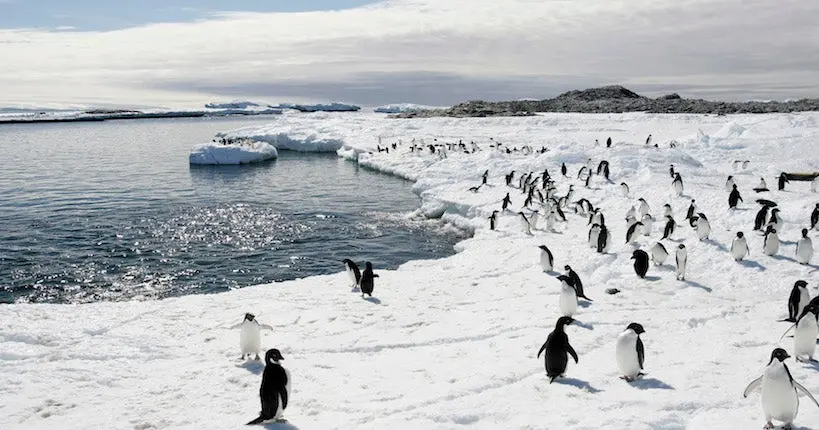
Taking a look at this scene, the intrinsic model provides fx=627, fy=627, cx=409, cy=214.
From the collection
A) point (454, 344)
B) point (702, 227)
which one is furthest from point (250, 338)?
point (702, 227)

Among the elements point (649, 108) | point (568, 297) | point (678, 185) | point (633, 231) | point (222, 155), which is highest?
point (649, 108)

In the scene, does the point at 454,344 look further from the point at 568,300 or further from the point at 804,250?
the point at 804,250

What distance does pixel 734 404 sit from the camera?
21.8 feet

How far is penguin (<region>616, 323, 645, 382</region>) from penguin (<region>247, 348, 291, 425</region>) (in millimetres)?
3887

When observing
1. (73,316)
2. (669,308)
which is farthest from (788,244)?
(73,316)

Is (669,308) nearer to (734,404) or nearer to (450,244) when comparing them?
(734,404)

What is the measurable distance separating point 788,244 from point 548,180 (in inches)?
427

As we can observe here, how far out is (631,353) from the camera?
24.0 feet

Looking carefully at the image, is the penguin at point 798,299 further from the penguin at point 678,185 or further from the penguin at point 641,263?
the penguin at point 678,185

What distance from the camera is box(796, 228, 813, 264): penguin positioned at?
11836 millimetres

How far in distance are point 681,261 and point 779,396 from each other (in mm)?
6240

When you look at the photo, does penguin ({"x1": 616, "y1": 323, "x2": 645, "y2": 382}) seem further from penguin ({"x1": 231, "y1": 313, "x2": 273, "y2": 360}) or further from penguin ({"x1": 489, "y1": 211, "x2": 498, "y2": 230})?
penguin ({"x1": 489, "y1": 211, "x2": 498, "y2": 230})

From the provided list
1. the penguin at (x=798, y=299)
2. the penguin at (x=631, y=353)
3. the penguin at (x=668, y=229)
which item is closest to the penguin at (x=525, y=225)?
the penguin at (x=668, y=229)

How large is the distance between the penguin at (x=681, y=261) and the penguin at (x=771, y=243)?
6.58ft
